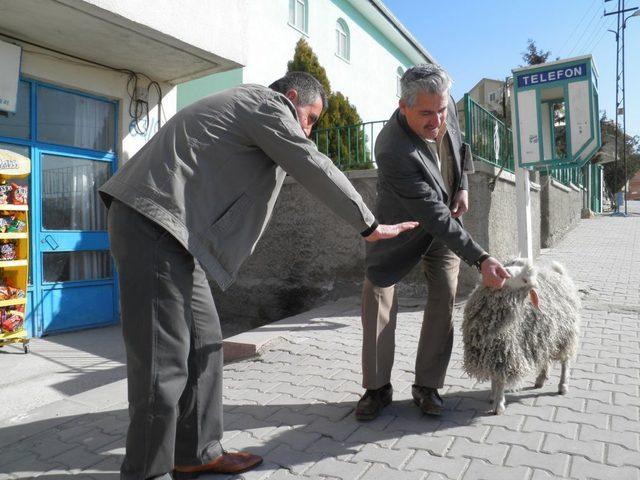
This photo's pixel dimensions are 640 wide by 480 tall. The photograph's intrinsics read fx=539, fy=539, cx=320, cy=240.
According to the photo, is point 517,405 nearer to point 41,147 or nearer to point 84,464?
point 84,464

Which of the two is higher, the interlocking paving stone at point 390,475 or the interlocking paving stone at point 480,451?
the interlocking paving stone at point 480,451

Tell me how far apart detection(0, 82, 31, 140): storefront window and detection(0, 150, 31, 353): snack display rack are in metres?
0.92

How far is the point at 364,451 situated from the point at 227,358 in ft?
7.38

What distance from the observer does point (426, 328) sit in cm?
312

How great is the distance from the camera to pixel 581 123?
6.39 m

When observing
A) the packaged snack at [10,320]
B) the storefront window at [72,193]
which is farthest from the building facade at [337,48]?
the packaged snack at [10,320]

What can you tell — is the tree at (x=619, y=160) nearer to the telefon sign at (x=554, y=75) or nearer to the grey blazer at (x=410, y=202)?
the telefon sign at (x=554, y=75)

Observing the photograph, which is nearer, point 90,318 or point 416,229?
point 416,229

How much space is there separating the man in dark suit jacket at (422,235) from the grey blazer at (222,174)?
0.65 m

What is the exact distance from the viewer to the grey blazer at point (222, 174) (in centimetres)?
213

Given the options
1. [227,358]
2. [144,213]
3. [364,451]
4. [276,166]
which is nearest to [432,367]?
[364,451]

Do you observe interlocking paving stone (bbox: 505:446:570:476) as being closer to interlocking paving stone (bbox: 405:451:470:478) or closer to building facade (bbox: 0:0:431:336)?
interlocking paving stone (bbox: 405:451:470:478)

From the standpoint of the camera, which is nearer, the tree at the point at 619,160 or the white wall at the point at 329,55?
the white wall at the point at 329,55

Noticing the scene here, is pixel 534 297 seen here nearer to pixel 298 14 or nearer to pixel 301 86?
pixel 301 86
